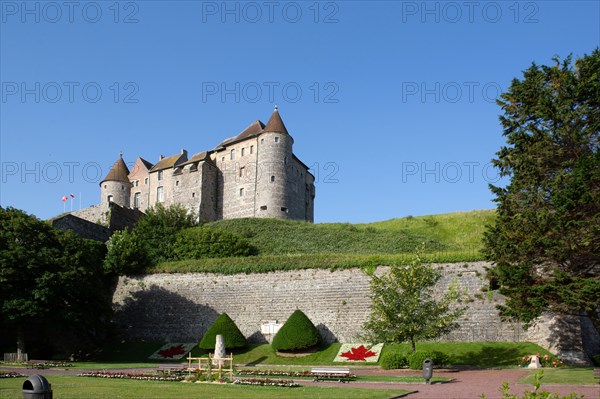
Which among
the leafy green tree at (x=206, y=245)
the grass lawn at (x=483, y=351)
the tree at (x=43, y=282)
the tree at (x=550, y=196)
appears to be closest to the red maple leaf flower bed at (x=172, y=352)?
the tree at (x=43, y=282)

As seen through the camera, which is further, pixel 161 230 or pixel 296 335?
pixel 161 230

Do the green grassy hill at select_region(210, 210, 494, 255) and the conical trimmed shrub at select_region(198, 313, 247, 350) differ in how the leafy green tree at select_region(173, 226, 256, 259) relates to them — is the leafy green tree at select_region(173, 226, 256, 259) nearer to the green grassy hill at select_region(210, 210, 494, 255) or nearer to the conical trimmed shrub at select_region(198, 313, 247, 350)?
the green grassy hill at select_region(210, 210, 494, 255)

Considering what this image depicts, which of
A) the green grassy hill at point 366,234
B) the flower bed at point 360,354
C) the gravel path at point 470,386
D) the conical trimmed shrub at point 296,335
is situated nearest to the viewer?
the gravel path at point 470,386

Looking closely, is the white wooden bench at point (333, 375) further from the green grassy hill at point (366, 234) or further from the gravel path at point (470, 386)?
the green grassy hill at point (366, 234)

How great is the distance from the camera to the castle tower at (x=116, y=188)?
76.8 m

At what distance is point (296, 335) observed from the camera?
1257 inches

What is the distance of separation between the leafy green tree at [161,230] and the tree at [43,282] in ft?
25.0

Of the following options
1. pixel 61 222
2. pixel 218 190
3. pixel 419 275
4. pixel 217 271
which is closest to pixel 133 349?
pixel 217 271

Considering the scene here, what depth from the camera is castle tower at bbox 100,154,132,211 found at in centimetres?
7681

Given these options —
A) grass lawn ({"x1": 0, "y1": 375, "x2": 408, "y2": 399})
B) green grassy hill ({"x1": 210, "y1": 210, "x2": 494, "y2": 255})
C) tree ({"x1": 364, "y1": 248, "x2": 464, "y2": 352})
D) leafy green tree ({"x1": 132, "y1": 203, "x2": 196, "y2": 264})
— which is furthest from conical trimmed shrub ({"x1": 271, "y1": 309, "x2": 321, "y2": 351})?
green grassy hill ({"x1": 210, "y1": 210, "x2": 494, "y2": 255})

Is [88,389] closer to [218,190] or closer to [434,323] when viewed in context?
[434,323]

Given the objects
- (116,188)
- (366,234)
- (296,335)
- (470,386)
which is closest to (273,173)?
(366,234)

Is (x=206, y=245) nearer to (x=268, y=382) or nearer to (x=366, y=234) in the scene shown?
(x=366, y=234)

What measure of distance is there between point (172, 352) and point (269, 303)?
6.52 meters
